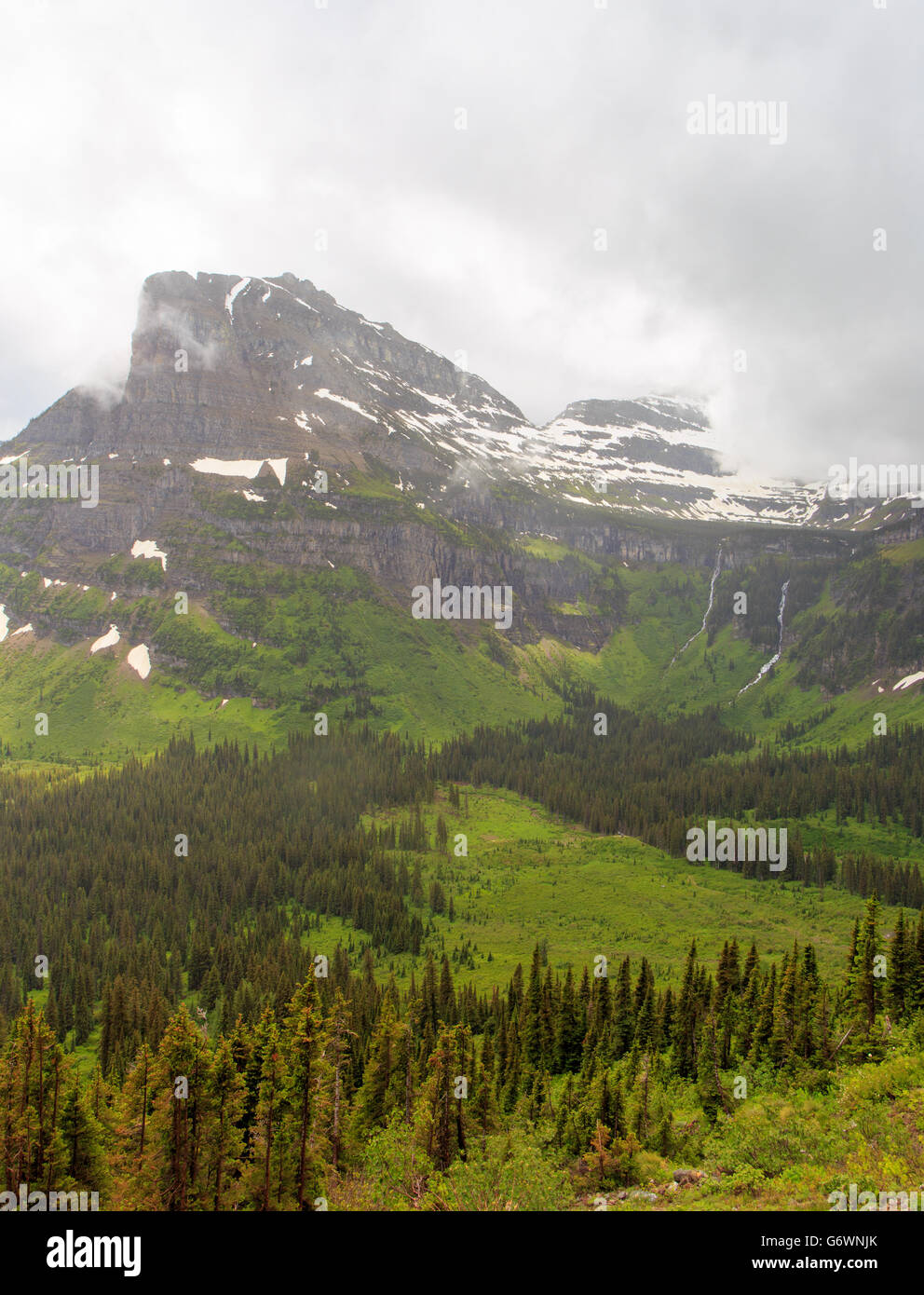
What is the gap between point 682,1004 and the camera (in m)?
70.2

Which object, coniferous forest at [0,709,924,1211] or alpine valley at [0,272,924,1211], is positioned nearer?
coniferous forest at [0,709,924,1211]

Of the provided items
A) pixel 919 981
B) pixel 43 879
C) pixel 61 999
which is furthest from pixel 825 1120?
pixel 43 879

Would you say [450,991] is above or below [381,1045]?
below

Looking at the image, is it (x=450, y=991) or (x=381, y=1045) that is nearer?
(x=381, y=1045)

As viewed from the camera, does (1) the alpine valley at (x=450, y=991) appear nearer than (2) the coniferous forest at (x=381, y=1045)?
No

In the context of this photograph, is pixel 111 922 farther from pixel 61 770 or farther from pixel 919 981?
pixel 919 981

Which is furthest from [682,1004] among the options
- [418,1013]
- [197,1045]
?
[197,1045]

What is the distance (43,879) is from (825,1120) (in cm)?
13057

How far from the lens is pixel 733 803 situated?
187 metres
